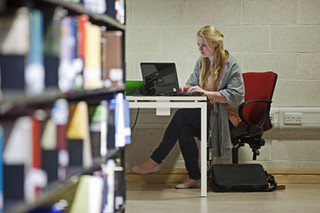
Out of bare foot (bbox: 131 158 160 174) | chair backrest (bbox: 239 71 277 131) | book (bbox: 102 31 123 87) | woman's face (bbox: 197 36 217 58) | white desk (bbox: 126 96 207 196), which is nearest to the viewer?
book (bbox: 102 31 123 87)

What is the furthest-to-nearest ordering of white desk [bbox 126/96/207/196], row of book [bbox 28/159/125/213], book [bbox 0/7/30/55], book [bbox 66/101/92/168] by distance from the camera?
white desk [bbox 126/96/207/196] < row of book [bbox 28/159/125/213] < book [bbox 66/101/92/168] < book [bbox 0/7/30/55]

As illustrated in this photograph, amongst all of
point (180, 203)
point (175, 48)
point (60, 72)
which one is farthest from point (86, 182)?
point (175, 48)

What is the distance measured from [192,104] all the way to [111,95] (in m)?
1.60

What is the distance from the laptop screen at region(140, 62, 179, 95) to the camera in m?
5.06

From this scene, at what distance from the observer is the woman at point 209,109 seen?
5.27 meters

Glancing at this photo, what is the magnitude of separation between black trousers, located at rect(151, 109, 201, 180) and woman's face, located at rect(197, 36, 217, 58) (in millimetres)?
476

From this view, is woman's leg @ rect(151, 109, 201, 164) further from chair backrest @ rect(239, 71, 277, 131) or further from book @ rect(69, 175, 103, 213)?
book @ rect(69, 175, 103, 213)

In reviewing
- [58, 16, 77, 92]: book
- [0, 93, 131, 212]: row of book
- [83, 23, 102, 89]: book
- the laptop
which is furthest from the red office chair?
[58, 16, 77, 92]: book

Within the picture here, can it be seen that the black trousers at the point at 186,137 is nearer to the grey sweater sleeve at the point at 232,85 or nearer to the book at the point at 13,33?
the grey sweater sleeve at the point at 232,85

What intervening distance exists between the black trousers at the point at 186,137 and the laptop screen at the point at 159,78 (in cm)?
35

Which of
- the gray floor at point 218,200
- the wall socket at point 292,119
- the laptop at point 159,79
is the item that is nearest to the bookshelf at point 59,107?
the gray floor at point 218,200

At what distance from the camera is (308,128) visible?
18.8 ft

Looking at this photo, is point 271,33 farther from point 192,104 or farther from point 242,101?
point 192,104

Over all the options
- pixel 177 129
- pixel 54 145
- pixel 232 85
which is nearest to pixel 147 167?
pixel 177 129
